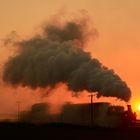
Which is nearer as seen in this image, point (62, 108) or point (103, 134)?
point (103, 134)

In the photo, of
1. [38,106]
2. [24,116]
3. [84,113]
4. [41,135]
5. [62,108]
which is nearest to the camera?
[41,135]

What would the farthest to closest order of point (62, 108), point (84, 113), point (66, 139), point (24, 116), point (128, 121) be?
point (24, 116) → point (62, 108) → point (84, 113) → point (128, 121) → point (66, 139)

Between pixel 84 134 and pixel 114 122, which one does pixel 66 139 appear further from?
pixel 114 122

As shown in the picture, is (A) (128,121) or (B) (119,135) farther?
(A) (128,121)

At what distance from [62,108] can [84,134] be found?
27.3m

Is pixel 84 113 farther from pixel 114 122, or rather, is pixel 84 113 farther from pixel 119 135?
pixel 119 135

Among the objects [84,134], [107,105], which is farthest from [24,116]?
[84,134]

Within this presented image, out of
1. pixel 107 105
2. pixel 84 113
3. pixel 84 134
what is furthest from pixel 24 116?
pixel 84 134

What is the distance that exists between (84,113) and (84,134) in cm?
2130

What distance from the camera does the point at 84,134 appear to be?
3769 centimetres

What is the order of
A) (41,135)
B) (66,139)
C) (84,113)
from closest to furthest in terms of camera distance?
1. (66,139)
2. (41,135)
3. (84,113)

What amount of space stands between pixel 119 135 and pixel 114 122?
15656 mm

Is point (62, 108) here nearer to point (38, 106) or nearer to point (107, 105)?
point (38, 106)

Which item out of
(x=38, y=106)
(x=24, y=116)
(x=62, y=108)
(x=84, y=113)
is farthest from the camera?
(x=24, y=116)
